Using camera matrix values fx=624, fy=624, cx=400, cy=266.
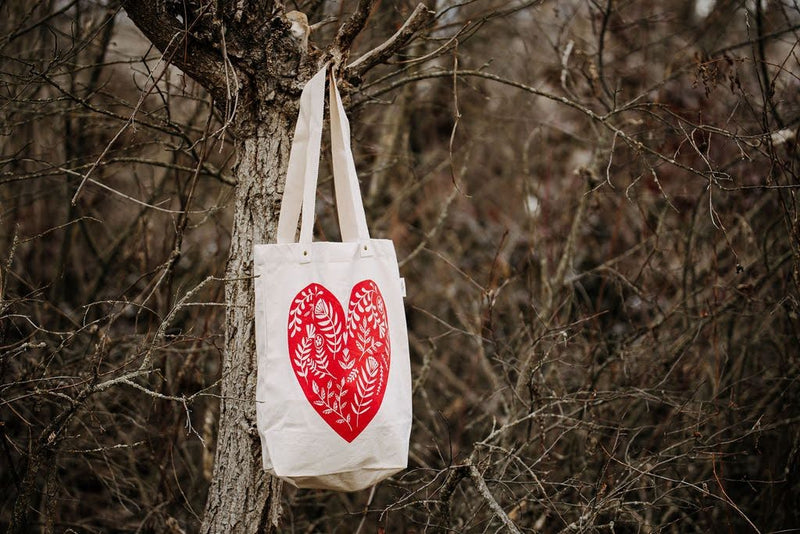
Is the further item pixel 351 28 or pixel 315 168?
pixel 351 28

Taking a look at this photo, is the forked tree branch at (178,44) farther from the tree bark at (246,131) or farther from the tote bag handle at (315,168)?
the tote bag handle at (315,168)

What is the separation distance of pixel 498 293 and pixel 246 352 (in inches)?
50.3

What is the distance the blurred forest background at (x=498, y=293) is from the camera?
7.68 feet

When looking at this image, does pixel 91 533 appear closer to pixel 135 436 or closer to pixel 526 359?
pixel 135 436

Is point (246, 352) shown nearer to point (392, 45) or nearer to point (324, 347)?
point (324, 347)

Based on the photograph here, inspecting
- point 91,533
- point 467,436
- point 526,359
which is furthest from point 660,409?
point 91,533

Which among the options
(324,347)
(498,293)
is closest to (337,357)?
(324,347)

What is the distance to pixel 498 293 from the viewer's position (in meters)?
2.82

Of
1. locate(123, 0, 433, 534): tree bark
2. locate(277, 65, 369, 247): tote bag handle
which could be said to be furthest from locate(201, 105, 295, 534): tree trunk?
locate(277, 65, 369, 247): tote bag handle

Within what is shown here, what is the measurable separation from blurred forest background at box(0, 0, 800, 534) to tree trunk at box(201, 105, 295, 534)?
0.18 metres

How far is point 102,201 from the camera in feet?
13.7

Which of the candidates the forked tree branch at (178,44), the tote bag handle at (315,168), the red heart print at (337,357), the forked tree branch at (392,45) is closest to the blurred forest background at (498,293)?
the forked tree branch at (392,45)

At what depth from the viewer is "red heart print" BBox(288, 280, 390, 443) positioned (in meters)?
1.69

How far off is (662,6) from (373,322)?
425 centimetres
